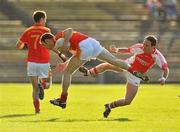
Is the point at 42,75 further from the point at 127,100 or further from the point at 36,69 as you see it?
the point at 127,100

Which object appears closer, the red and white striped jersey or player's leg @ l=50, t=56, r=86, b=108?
player's leg @ l=50, t=56, r=86, b=108

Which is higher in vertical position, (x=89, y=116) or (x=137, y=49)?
(x=137, y=49)

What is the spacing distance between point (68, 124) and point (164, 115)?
9.76 feet

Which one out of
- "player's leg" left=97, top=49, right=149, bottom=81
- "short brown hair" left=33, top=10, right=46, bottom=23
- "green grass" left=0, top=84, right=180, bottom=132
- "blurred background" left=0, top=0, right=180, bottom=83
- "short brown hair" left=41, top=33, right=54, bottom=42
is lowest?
"blurred background" left=0, top=0, right=180, bottom=83

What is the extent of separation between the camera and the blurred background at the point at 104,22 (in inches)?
1414

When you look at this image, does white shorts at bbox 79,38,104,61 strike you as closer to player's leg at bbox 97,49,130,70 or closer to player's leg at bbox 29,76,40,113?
player's leg at bbox 97,49,130,70

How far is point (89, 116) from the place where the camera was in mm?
15500

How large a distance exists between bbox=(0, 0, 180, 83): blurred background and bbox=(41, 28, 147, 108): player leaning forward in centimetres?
1930

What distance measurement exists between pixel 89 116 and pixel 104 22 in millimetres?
24313

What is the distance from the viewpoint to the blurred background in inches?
1414

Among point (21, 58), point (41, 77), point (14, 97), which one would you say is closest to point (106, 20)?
point (21, 58)

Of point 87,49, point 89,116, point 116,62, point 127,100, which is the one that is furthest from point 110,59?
point 89,116

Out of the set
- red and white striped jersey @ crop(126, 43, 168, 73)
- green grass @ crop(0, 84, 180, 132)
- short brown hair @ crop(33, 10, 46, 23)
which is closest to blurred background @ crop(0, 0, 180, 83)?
green grass @ crop(0, 84, 180, 132)

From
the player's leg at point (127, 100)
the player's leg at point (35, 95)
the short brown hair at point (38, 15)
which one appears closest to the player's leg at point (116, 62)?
the player's leg at point (127, 100)
